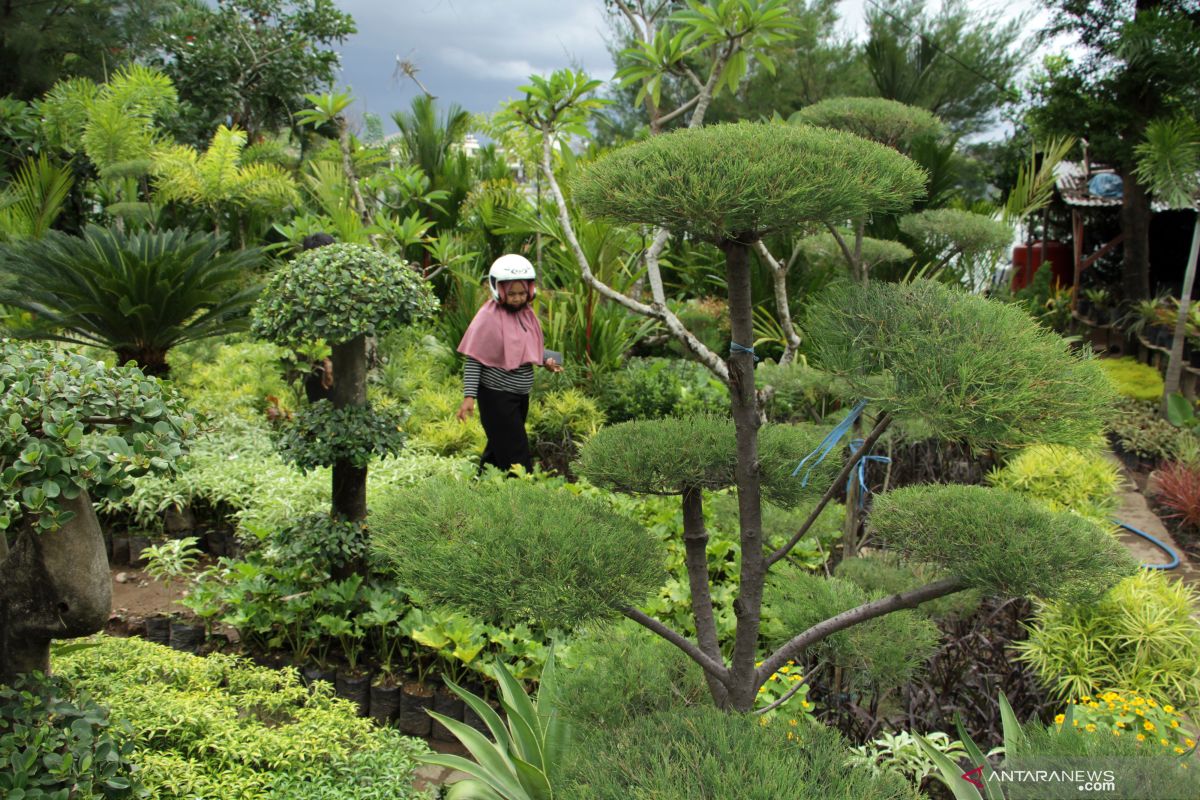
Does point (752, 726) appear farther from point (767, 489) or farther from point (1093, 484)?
point (1093, 484)

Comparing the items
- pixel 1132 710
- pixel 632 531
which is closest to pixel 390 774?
pixel 632 531

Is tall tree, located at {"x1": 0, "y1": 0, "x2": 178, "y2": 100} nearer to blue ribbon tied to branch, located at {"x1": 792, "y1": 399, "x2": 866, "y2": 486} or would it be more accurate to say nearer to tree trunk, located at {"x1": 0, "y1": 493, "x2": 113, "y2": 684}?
tree trunk, located at {"x1": 0, "y1": 493, "x2": 113, "y2": 684}

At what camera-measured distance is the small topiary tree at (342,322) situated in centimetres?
298

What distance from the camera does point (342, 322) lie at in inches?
117

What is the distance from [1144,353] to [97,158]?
A: 10867 millimetres

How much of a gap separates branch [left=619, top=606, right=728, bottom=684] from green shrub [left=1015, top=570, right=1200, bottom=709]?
5.00ft

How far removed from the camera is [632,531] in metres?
1.72

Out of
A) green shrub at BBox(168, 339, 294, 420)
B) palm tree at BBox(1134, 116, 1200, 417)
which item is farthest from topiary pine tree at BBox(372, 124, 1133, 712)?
palm tree at BBox(1134, 116, 1200, 417)

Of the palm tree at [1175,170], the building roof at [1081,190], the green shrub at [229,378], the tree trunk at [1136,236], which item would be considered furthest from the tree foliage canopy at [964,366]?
the building roof at [1081,190]

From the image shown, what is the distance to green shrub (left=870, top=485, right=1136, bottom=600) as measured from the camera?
1.57m

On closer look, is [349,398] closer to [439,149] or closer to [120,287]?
[120,287]

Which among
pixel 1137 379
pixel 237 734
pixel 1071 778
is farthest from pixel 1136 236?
pixel 237 734

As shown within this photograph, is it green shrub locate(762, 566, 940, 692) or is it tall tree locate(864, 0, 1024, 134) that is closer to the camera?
green shrub locate(762, 566, 940, 692)

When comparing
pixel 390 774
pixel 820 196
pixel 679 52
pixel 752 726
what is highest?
pixel 679 52
